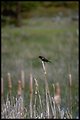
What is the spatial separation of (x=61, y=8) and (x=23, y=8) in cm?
1627

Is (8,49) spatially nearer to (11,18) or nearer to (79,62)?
(79,62)

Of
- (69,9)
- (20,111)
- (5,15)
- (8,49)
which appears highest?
(69,9)

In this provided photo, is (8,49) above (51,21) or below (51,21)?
below

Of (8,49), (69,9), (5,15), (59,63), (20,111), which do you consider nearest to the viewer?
(20,111)

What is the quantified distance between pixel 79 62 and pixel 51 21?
84.4 feet

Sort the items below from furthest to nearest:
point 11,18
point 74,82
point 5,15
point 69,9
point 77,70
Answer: point 69,9 < point 11,18 < point 5,15 < point 77,70 < point 74,82

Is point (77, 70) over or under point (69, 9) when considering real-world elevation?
under

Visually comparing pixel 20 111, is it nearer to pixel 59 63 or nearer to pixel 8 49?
pixel 59 63

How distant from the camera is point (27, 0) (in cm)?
4256

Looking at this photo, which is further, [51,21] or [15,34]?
[51,21]

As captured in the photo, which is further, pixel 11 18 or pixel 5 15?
pixel 11 18

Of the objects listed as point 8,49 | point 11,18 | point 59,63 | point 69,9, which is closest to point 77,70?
point 59,63

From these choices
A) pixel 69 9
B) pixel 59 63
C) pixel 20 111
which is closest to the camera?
pixel 20 111

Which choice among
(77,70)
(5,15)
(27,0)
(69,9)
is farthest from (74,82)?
(69,9)
